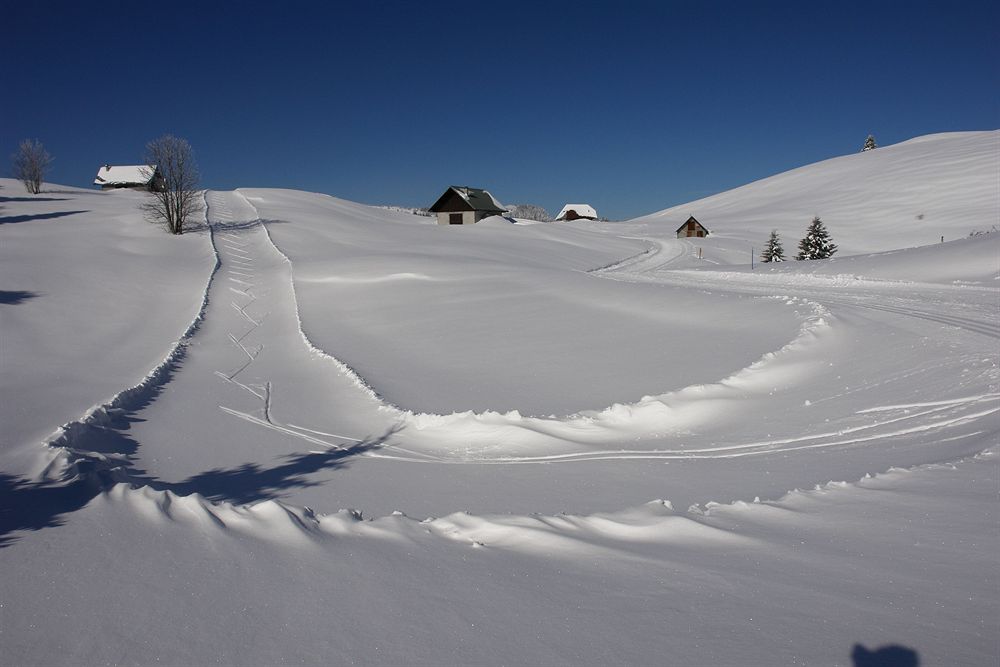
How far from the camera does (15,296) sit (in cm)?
1644

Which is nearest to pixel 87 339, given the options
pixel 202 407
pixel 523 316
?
pixel 202 407

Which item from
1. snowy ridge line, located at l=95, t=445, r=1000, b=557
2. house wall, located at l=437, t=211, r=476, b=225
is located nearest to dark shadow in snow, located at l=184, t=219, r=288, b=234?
house wall, located at l=437, t=211, r=476, b=225

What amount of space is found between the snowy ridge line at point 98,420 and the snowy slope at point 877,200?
1635 inches

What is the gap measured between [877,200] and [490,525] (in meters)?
82.6

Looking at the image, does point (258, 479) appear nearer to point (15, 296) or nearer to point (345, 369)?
point (345, 369)

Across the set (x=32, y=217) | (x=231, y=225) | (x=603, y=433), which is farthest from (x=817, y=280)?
(x=32, y=217)

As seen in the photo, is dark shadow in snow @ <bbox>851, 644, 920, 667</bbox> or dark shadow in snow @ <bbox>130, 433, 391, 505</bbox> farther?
dark shadow in snow @ <bbox>130, 433, 391, 505</bbox>

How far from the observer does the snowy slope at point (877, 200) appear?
189 feet

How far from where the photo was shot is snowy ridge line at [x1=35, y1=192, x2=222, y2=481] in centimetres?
573

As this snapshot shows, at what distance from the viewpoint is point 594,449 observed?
746cm

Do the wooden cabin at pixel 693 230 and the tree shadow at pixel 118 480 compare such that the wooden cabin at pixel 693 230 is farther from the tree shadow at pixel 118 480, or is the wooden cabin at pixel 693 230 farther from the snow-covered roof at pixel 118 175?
the snow-covered roof at pixel 118 175

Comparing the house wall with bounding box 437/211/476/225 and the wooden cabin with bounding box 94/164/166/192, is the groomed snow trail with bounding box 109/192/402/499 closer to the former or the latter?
the house wall with bounding box 437/211/476/225

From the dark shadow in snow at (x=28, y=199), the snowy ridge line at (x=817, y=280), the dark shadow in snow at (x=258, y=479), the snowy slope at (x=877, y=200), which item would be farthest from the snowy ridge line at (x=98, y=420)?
the dark shadow in snow at (x=28, y=199)

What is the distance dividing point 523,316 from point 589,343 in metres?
3.50
